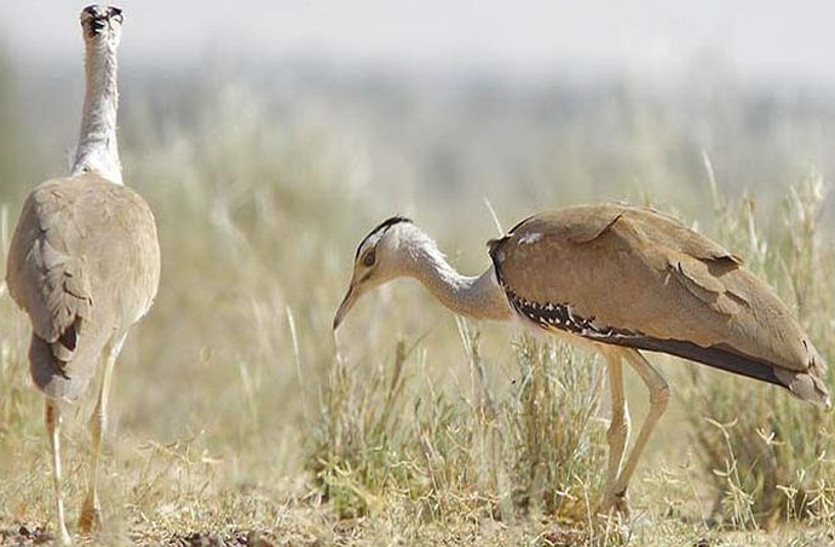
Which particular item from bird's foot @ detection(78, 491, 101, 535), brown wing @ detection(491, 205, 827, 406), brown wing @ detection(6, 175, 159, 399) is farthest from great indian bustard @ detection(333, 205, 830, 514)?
bird's foot @ detection(78, 491, 101, 535)

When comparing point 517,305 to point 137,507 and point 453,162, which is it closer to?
point 137,507

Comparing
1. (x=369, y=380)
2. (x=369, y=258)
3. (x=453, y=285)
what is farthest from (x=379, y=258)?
(x=369, y=380)

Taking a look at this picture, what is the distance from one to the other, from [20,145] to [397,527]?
47.2ft

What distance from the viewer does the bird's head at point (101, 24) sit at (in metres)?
7.36

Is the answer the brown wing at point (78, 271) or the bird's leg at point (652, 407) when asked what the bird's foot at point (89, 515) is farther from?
the bird's leg at point (652, 407)

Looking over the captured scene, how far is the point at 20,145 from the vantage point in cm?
1988

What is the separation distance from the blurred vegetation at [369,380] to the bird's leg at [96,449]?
13 centimetres

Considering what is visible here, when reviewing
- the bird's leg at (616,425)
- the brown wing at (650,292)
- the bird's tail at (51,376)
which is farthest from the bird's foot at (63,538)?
the bird's leg at (616,425)

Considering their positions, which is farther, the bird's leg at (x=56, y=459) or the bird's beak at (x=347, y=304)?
the bird's beak at (x=347, y=304)

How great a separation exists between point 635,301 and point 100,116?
2509mm

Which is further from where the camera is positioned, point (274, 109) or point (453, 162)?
point (453, 162)

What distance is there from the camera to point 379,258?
7391 mm

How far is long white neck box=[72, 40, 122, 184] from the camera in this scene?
23.9 feet

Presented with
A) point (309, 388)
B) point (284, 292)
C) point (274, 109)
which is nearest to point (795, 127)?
point (274, 109)
